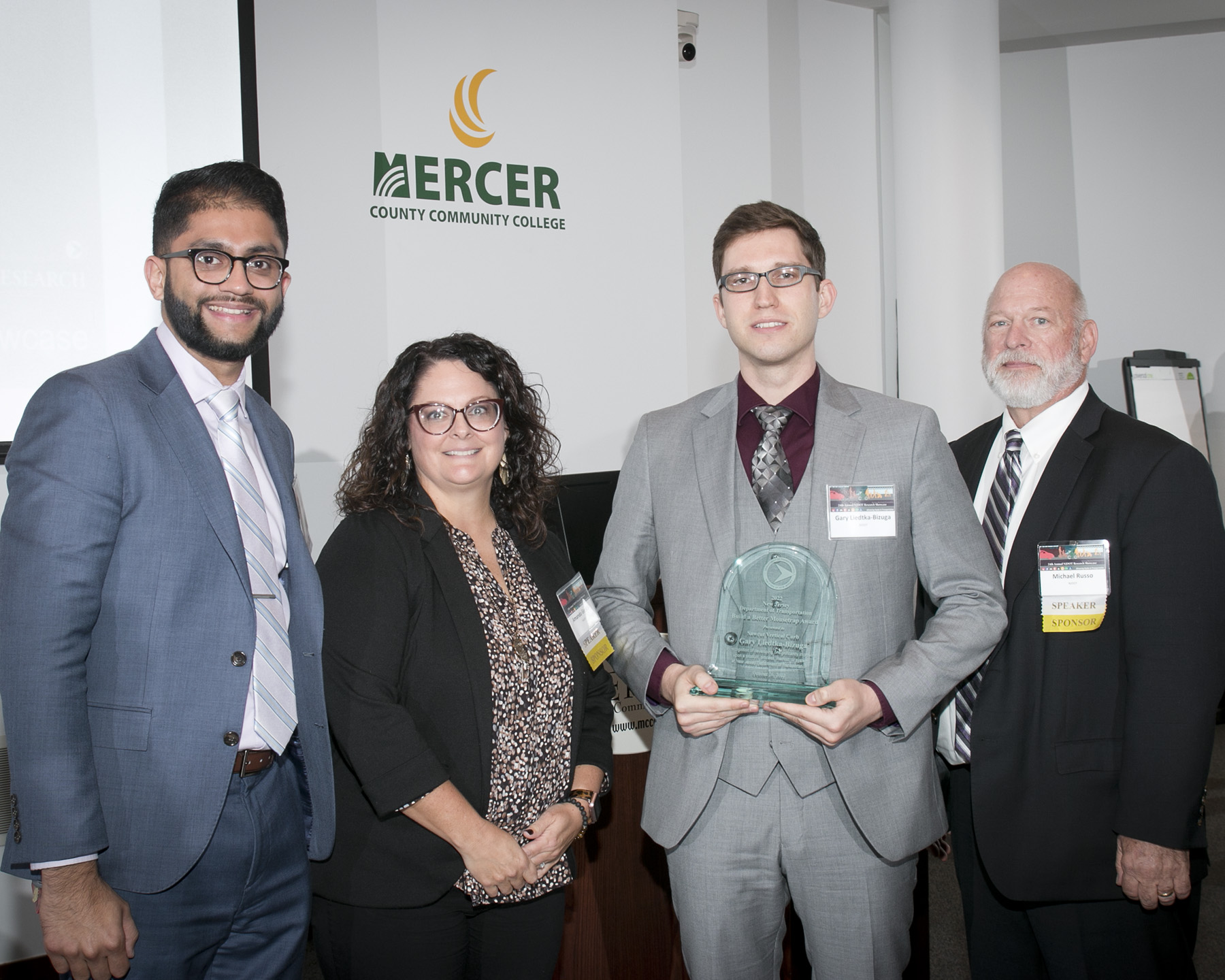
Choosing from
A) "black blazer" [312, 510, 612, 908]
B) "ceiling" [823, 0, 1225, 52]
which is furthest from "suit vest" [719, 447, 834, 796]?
"ceiling" [823, 0, 1225, 52]

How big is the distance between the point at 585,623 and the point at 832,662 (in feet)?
1.79

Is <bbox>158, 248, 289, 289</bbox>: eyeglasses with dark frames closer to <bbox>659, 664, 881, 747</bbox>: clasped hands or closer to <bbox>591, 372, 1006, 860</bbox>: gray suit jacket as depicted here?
<bbox>591, 372, 1006, 860</bbox>: gray suit jacket

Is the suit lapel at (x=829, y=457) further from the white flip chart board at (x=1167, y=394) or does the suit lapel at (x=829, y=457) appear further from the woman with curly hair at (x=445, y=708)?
the white flip chart board at (x=1167, y=394)

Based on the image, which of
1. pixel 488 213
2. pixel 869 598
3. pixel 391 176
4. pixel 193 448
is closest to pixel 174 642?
pixel 193 448

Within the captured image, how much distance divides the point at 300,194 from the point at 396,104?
610 mm

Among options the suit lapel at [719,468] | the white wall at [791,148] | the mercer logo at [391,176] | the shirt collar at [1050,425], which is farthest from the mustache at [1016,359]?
the mercer logo at [391,176]

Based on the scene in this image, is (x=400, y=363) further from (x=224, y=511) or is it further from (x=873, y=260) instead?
(x=873, y=260)

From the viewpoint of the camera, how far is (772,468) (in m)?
2.00

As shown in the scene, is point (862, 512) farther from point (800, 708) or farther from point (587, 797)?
point (587, 797)

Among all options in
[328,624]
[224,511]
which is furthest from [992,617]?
[224,511]

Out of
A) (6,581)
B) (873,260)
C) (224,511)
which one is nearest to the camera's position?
(6,581)

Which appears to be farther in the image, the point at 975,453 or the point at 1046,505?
the point at 975,453

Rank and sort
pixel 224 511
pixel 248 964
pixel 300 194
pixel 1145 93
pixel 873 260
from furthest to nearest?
pixel 1145 93 → pixel 873 260 → pixel 300 194 → pixel 248 964 → pixel 224 511

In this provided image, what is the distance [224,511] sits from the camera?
5.44ft
